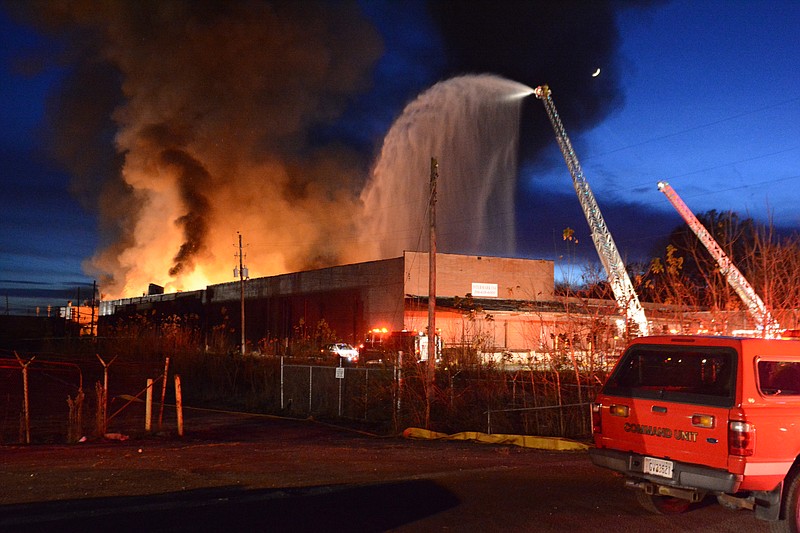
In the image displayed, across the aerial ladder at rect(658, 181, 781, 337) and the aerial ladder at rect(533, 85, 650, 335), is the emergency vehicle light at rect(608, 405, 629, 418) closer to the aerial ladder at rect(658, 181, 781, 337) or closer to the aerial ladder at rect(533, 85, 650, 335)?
the aerial ladder at rect(658, 181, 781, 337)

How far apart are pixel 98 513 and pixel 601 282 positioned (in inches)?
527

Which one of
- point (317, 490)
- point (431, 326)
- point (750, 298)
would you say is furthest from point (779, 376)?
point (750, 298)

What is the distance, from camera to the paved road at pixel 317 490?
24.3 ft

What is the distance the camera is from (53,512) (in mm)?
7816

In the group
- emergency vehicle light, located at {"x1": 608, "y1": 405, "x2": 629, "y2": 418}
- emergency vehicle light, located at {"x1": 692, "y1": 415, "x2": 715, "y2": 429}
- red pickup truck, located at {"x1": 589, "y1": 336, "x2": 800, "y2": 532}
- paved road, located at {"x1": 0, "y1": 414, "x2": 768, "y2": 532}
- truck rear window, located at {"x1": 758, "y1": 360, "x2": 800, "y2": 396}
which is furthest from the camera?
emergency vehicle light, located at {"x1": 608, "y1": 405, "x2": 629, "y2": 418}

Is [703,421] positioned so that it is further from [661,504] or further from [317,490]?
[317,490]

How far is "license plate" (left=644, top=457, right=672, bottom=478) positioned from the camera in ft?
23.0

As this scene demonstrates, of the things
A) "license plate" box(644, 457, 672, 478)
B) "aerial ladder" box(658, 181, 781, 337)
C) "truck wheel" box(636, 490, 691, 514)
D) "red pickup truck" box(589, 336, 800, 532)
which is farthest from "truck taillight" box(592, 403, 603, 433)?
"aerial ladder" box(658, 181, 781, 337)

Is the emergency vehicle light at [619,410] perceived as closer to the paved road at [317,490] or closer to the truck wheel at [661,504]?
the truck wheel at [661,504]

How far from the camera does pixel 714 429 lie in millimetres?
6684

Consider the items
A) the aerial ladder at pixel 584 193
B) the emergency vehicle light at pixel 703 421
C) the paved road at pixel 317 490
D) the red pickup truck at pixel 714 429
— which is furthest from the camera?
the aerial ladder at pixel 584 193

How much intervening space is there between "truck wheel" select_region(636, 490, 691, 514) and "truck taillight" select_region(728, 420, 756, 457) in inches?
68.1

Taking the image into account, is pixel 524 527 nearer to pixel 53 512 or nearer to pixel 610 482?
pixel 610 482

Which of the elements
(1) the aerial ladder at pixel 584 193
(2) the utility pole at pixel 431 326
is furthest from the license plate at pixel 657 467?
(1) the aerial ladder at pixel 584 193
